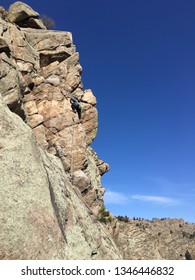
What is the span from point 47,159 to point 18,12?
29261 mm

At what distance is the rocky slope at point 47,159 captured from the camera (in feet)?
74.2

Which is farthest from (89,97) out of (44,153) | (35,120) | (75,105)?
(44,153)

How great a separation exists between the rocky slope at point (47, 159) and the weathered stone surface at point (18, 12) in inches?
Answer: 5.9

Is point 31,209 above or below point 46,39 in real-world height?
below

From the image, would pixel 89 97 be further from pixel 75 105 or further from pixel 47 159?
pixel 47 159

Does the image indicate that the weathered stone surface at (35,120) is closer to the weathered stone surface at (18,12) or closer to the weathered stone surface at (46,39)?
the weathered stone surface at (46,39)

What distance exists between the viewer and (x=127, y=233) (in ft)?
201

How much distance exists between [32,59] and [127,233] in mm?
34742

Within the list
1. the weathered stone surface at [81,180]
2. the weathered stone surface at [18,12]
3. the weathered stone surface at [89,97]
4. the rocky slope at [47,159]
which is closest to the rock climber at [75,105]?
the rocky slope at [47,159]

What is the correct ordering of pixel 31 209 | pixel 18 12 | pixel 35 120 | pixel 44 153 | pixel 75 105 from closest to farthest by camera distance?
pixel 31 209
pixel 44 153
pixel 35 120
pixel 75 105
pixel 18 12

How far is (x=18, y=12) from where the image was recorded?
52.2 metres
